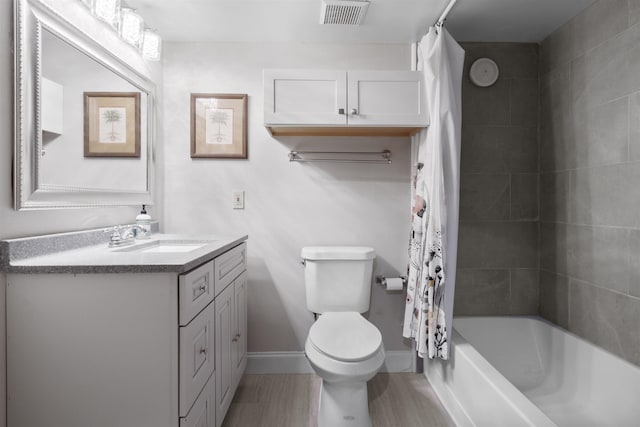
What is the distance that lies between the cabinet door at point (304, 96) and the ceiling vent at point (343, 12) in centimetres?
28

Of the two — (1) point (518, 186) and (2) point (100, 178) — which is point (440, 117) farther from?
(2) point (100, 178)

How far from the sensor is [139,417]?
1096 millimetres

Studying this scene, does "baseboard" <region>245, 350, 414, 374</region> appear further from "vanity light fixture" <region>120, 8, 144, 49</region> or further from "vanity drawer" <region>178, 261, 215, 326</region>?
"vanity light fixture" <region>120, 8, 144, 49</region>

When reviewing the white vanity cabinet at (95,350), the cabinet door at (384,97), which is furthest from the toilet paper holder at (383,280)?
the white vanity cabinet at (95,350)

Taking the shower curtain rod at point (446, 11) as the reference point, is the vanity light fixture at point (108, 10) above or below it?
below

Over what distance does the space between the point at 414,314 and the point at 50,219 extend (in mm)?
1770

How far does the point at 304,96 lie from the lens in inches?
73.7

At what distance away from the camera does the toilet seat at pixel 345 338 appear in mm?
1497

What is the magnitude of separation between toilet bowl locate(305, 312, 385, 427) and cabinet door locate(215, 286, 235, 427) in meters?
0.39

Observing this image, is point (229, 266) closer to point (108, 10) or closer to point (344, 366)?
point (344, 366)

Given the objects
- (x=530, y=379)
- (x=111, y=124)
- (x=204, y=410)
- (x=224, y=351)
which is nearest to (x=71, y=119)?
(x=111, y=124)

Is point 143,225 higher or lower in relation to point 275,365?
higher

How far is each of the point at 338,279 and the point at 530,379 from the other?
4.09ft

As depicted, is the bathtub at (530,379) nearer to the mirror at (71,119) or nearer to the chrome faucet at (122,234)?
the chrome faucet at (122,234)
